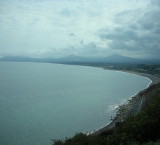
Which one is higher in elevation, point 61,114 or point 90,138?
point 90,138

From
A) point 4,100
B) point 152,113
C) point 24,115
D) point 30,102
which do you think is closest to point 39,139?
point 24,115

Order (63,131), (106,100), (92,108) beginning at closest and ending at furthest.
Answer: (63,131)
(92,108)
(106,100)

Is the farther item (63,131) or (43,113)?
(43,113)

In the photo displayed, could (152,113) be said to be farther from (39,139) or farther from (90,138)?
(39,139)

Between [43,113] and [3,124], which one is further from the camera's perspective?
[43,113]

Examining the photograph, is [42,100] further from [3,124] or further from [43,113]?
[3,124]

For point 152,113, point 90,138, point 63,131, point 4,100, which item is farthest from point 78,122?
point 4,100

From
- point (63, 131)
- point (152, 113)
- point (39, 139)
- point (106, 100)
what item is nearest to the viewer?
point (152, 113)

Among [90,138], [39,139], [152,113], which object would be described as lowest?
[39,139]

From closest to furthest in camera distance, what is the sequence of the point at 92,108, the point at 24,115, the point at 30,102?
the point at 24,115, the point at 92,108, the point at 30,102
